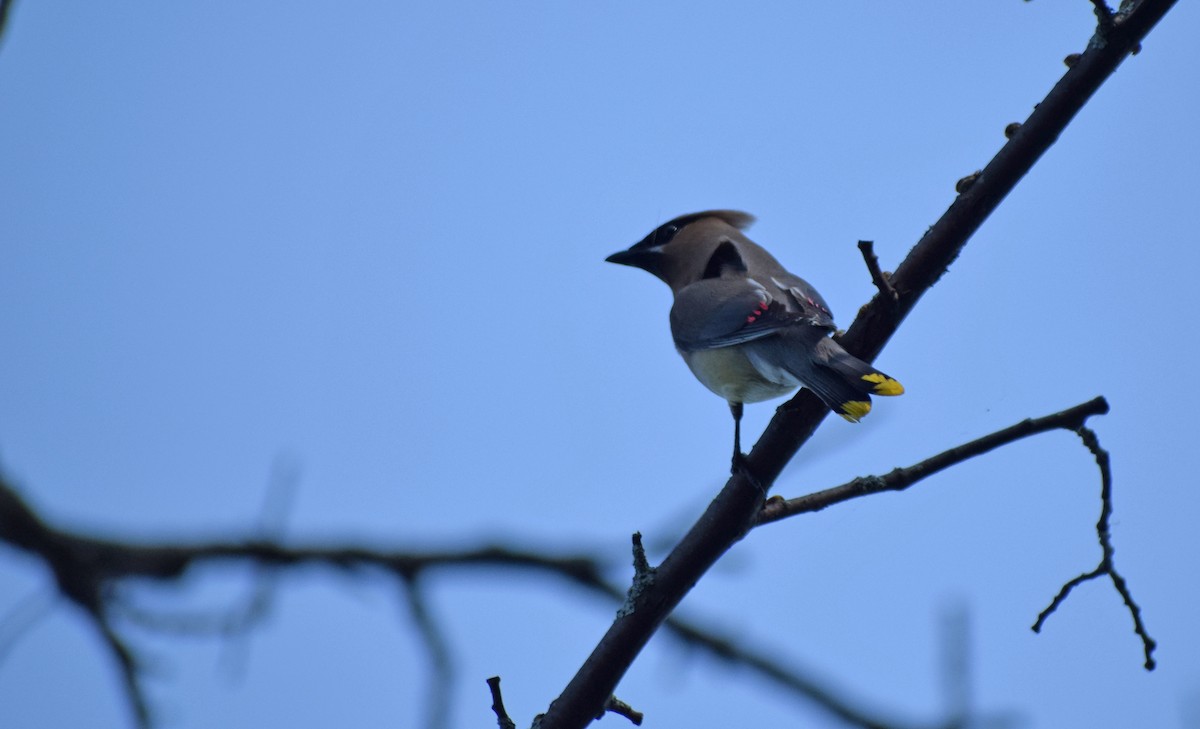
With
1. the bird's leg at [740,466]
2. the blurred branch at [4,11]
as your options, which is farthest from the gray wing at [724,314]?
the blurred branch at [4,11]

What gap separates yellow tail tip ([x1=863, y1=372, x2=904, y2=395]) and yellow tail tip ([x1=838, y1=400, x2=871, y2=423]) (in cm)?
5

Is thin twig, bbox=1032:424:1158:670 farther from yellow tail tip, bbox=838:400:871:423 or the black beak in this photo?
the black beak

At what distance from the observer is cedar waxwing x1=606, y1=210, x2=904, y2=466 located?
3.47 meters

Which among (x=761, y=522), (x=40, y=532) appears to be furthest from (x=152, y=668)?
(x=761, y=522)

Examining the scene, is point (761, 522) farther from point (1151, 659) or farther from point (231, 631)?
point (231, 631)

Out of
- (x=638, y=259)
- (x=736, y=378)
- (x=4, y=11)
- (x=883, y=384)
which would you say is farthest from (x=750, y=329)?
(x=4, y=11)

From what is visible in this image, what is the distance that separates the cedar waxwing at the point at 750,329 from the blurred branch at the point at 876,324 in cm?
23

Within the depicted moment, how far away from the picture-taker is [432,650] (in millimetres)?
2812

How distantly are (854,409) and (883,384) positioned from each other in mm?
133

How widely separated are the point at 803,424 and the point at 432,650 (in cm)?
111

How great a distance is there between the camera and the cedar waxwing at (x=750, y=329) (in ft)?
11.4

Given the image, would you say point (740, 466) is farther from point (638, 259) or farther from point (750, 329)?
point (638, 259)

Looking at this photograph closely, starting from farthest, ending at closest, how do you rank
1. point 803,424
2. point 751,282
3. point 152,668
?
point 751,282 < point 803,424 < point 152,668

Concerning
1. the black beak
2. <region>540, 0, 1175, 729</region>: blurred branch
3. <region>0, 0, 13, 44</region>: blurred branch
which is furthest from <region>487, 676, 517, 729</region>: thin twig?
the black beak
